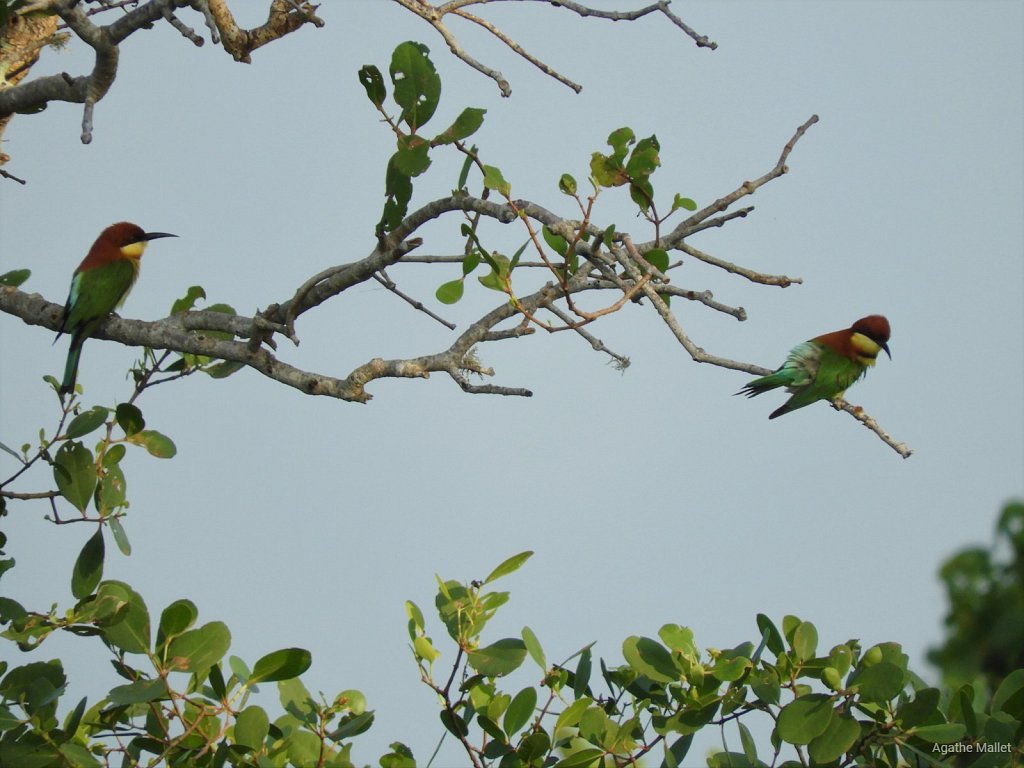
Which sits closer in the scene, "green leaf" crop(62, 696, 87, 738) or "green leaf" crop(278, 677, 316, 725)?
"green leaf" crop(278, 677, 316, 725)

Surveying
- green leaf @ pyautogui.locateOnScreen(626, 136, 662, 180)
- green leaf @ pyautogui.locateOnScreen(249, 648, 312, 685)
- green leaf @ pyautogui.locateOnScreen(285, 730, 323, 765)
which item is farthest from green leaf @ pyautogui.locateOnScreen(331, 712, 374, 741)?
green leaf @ pyautogui.locateOnScreen(626, 136, 662, 180)

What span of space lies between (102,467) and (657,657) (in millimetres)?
1719

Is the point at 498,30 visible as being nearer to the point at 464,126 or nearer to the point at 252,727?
the point at 464,126

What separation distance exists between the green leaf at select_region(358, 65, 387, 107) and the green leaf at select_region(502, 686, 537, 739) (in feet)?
5.03

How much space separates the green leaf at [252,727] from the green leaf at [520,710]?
55 centimetres

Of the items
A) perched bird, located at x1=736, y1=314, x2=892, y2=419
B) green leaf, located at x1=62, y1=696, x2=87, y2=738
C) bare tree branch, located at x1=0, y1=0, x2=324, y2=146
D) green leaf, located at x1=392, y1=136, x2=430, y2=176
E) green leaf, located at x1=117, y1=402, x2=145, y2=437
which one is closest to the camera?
green leaf, located at x1=62, y1=696, x2=87, y2=738

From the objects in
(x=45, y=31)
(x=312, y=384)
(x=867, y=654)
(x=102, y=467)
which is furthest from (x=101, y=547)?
(x=45, y=31)

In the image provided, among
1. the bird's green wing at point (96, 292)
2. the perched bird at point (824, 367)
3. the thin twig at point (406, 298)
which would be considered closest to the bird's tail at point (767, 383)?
the perched bird at point (824, 367)

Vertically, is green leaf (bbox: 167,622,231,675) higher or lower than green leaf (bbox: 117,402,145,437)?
lower

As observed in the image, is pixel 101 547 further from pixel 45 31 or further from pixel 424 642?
pixel 45 31

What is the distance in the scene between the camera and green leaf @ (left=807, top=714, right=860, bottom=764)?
2.28 metres

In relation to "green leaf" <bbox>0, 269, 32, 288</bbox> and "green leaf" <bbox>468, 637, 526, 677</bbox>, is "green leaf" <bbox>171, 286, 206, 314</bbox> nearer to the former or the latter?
"green leaf" <bbox>0, 269, 32, 288</bbox>

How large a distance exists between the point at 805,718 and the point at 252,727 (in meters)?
1.25

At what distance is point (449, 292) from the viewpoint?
2.76 metres
